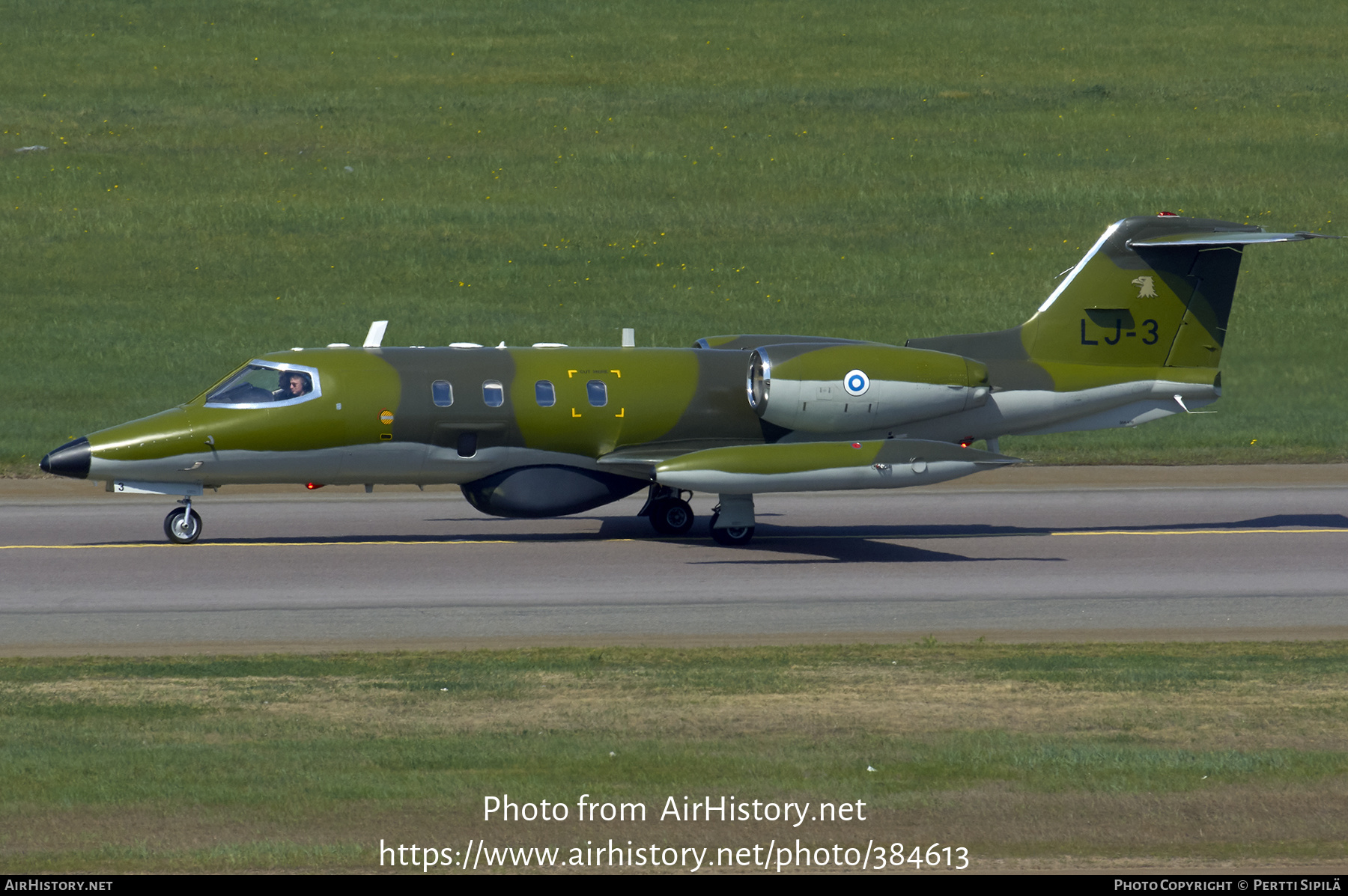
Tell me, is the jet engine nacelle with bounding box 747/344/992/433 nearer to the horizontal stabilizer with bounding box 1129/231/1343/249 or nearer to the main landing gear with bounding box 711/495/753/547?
the main landing gear with bounding box 711/495/753/547

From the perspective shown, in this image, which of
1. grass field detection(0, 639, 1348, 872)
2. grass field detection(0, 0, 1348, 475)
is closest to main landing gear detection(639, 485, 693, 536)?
grass field detection(0, 639, 1348, 872)

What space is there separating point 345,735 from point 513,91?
49292mm

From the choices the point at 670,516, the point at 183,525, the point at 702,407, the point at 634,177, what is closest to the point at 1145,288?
the point at 702,407

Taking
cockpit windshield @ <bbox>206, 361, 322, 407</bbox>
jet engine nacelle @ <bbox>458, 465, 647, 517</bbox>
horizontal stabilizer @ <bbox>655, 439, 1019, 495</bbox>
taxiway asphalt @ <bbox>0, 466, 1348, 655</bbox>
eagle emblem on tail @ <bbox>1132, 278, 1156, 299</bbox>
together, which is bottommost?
taxiway asphalt @ <bbox>0, 466, 1348, 655</bbox>

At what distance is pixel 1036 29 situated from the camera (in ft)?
218

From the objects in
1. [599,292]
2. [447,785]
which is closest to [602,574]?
[447,785]

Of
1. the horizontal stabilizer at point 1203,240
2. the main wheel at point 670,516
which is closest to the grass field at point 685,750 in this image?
the main wheel at point 670,516

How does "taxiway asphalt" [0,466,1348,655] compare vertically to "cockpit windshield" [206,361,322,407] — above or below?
below

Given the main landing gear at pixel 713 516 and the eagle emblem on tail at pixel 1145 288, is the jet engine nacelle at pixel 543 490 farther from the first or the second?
the eagle emblem on tail at pixel 1145 288

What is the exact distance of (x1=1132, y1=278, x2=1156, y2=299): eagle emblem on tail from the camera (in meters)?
25.5

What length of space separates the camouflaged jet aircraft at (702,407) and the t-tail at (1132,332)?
0.11 ft

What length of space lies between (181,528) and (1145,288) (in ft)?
50.5

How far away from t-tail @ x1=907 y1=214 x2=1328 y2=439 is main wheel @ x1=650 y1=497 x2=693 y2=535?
4642mm

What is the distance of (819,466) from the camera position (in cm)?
2234
